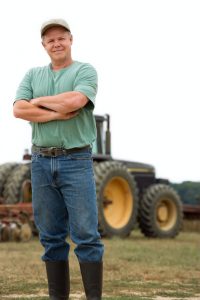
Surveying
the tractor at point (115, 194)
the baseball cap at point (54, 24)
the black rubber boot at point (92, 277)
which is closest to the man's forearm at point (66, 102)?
the baseball cap at point (54, 24)

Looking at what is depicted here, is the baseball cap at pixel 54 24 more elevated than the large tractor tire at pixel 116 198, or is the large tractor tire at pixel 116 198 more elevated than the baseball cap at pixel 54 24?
the baseball cap at pixel 54 24

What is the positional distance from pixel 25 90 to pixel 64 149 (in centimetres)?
51

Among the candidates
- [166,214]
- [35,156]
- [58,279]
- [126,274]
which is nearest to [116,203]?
[166,214]

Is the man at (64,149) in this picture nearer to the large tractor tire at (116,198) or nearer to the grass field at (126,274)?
the grass field at (126,274)

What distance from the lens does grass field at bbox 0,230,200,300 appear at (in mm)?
6530

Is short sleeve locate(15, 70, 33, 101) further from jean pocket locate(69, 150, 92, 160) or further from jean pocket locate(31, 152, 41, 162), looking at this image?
jean pocket locate(69, 150, 92, 160)

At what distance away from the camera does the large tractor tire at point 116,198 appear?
578 inches

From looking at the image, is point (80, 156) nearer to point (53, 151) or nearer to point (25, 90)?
point (53, 151)

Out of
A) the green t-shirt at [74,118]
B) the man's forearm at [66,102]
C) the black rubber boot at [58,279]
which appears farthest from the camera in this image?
the black rubber boot at [58,279]

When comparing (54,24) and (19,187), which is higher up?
(54,24)

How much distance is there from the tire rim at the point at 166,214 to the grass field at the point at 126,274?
16.3ft

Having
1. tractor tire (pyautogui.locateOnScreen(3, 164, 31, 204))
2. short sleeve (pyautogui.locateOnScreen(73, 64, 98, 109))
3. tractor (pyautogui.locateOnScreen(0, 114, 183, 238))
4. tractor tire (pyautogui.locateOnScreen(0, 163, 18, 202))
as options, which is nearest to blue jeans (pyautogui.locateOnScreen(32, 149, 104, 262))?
short sleeve (pyautogui.locateOnScreen(73, 64, 98, 109))

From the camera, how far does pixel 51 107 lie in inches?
197

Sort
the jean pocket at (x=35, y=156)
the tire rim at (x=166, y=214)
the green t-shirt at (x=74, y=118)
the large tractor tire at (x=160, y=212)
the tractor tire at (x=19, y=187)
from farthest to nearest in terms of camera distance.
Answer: the tire rim at (x=166, y=214) → the large tractor tire at (x=160, y=212) → the tractor tire at (x=19, y=187) → the jean pocket at (x=35, y=156) → the green t-shirt at (x=74, y=118)
